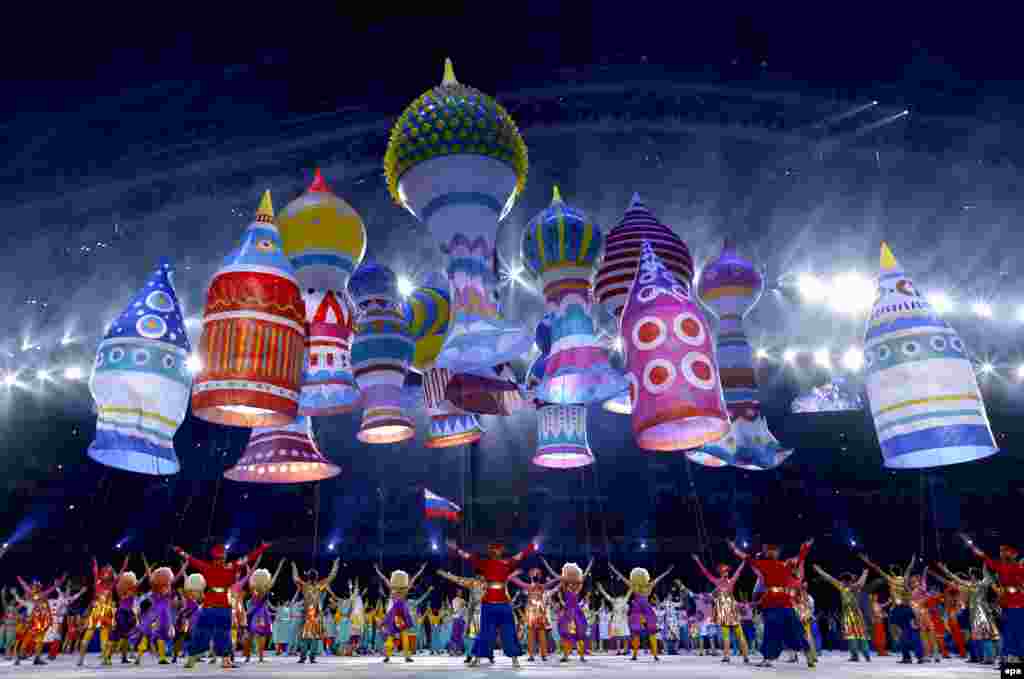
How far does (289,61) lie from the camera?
28.9 ft

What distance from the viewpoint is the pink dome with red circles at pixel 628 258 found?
7.04 meters

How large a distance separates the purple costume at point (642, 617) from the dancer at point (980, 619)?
439cm

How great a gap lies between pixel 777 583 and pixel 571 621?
4147mm

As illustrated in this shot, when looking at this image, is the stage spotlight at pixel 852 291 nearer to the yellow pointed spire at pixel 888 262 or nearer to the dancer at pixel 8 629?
the yellow pointed spire at pixel 888 262

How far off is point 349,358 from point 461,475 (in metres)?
14.2

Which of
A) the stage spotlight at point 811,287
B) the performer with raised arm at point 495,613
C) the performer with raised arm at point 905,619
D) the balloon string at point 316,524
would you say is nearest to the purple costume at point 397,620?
the performer with raised arm at point 495,613

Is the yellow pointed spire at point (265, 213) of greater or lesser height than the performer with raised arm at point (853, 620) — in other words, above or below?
above

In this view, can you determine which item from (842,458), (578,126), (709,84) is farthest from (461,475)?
(709,84)

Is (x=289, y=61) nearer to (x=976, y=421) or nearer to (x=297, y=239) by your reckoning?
(x=297, y=239)

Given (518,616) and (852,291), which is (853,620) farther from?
(852,291)

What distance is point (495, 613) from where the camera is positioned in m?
8.38

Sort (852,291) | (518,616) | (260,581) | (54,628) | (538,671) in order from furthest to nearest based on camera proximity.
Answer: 1. (518,616)
2. (852,291)
3. (54,628)
4. (260,581)
5. (538,671)

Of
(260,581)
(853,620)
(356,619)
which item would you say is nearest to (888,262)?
(853,620)

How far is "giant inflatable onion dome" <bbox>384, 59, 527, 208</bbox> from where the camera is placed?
6191 mm
